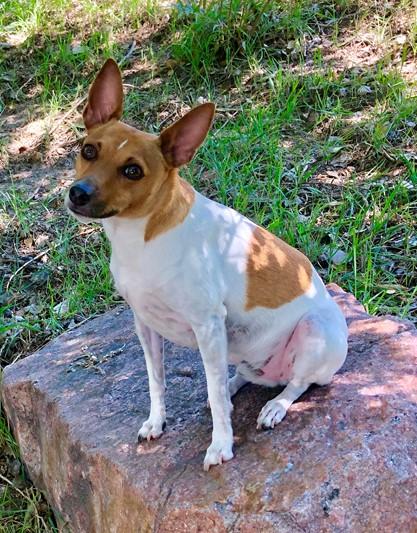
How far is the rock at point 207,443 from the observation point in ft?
8.92

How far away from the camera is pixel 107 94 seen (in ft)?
9.34

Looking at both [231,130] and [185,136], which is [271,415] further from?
[231,130]

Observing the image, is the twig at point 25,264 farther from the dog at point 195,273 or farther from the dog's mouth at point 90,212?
the dog's mouth at point 90,212

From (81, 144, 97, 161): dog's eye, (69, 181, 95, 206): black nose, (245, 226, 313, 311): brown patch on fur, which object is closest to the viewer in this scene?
(69, 181, 95, 206): black nose

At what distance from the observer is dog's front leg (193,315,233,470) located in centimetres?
282

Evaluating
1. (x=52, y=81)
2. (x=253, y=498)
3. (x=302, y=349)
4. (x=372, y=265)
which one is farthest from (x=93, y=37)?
(x=253, y=498)

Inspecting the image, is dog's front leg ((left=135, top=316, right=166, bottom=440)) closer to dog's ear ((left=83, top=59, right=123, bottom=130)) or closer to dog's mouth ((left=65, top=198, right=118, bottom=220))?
dog's mouth ((left=65, top=198, right=118, bottom=220))

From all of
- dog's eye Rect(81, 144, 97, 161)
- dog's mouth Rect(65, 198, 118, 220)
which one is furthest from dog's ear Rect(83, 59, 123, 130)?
dog's mouth Rect(65, 198, 118, 220)

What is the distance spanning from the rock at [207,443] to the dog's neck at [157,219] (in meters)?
0.99

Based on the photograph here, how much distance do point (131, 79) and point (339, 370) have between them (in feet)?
16.6

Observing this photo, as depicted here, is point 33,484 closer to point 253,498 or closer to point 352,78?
point 253,498

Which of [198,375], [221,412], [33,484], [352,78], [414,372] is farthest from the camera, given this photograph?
[352,78]

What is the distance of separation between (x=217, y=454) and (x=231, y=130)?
160 inches

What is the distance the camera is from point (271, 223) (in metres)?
5.28
